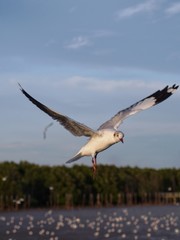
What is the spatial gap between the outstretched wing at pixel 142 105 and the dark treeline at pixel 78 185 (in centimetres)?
4666

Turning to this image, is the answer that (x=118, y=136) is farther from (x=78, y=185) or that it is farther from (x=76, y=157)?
(x=78, y=185)

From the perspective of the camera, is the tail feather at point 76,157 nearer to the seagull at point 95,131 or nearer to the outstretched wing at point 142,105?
the seagull at point 95,131

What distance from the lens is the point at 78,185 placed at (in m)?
63.8

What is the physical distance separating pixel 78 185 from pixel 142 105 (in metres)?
53.1

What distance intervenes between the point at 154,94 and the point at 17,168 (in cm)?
5294

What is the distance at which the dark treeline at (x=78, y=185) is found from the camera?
60469mm

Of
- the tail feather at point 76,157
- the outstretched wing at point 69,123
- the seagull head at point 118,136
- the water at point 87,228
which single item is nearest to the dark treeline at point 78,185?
the water at point 87,228

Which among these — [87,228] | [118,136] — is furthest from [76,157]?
[87,228]

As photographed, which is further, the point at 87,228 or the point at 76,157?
the point at 87,228

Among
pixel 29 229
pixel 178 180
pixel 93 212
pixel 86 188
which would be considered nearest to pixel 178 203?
pixel 178 180

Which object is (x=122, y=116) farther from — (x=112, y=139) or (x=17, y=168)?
(x=17, y=168)

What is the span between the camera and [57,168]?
216 feet

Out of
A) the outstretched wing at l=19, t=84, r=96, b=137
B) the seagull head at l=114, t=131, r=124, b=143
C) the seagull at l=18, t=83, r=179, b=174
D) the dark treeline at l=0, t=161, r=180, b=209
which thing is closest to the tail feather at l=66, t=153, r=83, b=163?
the seagull at l=18, t=83, r=179, b=174

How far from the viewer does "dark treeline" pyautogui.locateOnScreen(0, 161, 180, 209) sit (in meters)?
60.5
